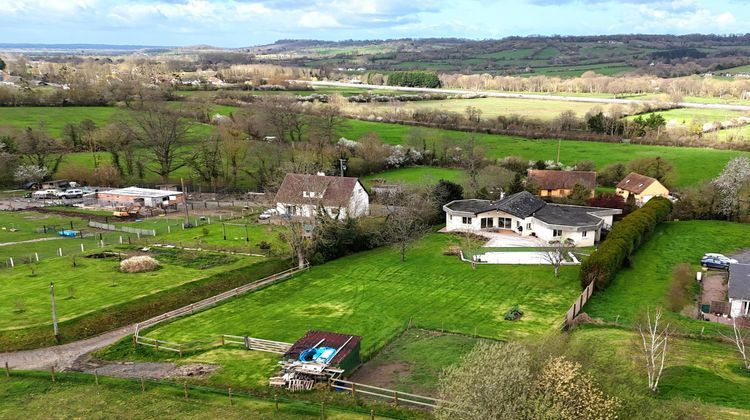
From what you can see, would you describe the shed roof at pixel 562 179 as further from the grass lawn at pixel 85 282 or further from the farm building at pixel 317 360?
the farm building at pixel 317 360

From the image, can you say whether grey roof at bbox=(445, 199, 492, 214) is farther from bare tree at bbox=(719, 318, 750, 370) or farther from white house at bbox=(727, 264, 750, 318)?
bare tree at bbox=(719, 318, 750, 370)

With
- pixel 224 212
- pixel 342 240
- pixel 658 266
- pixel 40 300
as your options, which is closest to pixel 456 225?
pixel 342 240

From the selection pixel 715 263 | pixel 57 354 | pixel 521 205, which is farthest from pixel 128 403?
pixel 715 263

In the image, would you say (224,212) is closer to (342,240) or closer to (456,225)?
(342,240)

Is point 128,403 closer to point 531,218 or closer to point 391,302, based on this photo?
point 391,302

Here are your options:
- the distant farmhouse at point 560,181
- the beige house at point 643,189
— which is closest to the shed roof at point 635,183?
the beige house at point 643,189

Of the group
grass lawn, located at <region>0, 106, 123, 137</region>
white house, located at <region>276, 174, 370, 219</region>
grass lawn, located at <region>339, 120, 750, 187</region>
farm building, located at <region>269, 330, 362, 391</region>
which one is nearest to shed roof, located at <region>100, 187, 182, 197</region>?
white house, located at <region>276, 174, 370, 219</region>

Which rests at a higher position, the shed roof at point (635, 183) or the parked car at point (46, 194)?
the shed roof at point (635, 183)
